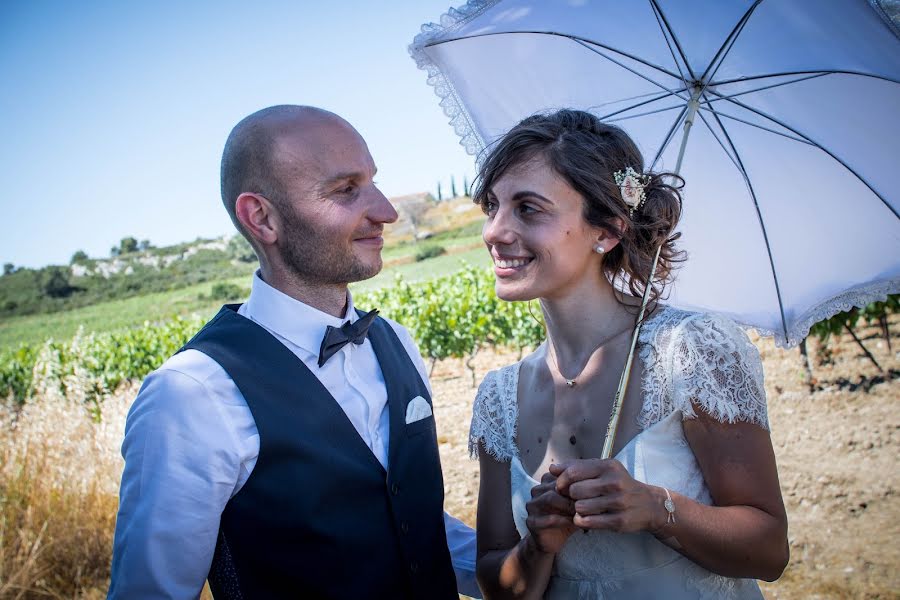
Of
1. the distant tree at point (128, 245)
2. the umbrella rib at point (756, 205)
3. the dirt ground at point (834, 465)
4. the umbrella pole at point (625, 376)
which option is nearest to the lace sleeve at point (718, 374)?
the umbrella pole at point (625, 376)

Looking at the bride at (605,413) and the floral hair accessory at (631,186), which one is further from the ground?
the floral hair accessory at (631,186)

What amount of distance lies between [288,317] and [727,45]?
5.51 feet

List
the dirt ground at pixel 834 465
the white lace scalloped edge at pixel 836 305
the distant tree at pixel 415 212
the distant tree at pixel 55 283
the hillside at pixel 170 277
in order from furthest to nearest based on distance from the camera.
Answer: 1. the distant tree at pixel 415 212
2. the distant tree at pixel 55 283
3. the hillside at pixel 170 277
4. the dirt ground at pixel 834 465
5. the white lace scalloped edge at pixel 836 305

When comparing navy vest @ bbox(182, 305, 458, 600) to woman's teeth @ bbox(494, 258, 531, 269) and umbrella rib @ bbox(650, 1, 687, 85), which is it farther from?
umbrella rib @ bbox(650, 1, 687, 85)

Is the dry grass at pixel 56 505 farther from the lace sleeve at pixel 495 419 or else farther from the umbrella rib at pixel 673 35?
the umbrella rib at pixel 673 35

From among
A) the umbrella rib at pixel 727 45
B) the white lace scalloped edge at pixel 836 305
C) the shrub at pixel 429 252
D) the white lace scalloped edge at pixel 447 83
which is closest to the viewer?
the umbrella rib at pixel 727 45

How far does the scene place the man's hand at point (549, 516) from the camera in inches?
62.4

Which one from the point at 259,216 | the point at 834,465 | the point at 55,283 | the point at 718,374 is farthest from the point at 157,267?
the point at 718,374

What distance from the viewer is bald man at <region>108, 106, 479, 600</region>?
1.69 m

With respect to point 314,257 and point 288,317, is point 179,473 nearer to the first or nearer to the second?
point 288,317

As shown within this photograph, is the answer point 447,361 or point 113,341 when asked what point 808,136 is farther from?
point 113,341

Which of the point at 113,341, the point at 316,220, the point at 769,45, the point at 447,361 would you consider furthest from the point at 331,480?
the point at 113,341

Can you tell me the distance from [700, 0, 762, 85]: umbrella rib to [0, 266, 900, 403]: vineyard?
6.64 m

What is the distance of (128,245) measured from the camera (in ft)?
221
